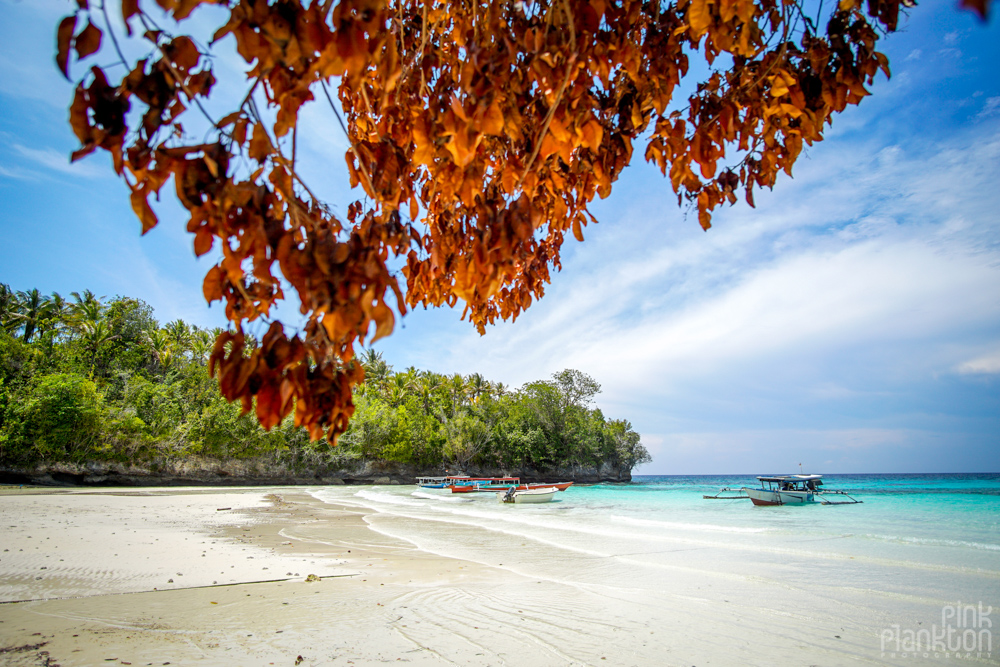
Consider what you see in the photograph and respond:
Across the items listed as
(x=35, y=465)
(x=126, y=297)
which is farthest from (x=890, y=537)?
(x=126, y=297)

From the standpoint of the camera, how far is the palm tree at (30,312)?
30.5 metres

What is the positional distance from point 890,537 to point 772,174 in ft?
44.1

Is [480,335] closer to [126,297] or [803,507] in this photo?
[803,507]

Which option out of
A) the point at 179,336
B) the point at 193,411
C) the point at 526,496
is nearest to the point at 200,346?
the point at 179,336

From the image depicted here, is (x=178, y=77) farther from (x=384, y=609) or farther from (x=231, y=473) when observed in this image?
(x=231, y=473)

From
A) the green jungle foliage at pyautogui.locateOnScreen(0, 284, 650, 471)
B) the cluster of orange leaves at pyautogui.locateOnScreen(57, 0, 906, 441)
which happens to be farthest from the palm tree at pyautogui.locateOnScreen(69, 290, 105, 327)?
the cluster of orange leaves at pyautogui.locateOnScreen(57, 0, 906, 441)

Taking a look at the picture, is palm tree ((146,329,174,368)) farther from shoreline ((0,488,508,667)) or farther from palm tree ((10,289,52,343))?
shoreline ((0,488,508,667))

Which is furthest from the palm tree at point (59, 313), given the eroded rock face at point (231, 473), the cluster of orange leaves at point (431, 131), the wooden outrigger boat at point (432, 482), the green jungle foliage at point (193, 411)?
the cluster of orange leaves at point (431, 131)

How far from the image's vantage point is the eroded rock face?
25.8 metres

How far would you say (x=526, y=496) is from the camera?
22.2 meters

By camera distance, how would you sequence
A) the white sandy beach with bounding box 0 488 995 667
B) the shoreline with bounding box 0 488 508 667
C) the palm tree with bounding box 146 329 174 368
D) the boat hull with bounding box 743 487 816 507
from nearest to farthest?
1. the shoreline with bounding box 0 488 508 667
2. the white sandy beach with bounding box 0 488 995 667
3. the boat hull with bounding box 743 487 816 507
4. the palm tree with bounding box 146 329 174 368

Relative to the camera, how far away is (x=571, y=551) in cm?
855

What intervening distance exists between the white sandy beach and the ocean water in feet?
0.13

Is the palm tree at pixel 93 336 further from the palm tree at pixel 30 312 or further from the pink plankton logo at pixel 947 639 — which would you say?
the pink plankton logo at pixel 947 639
